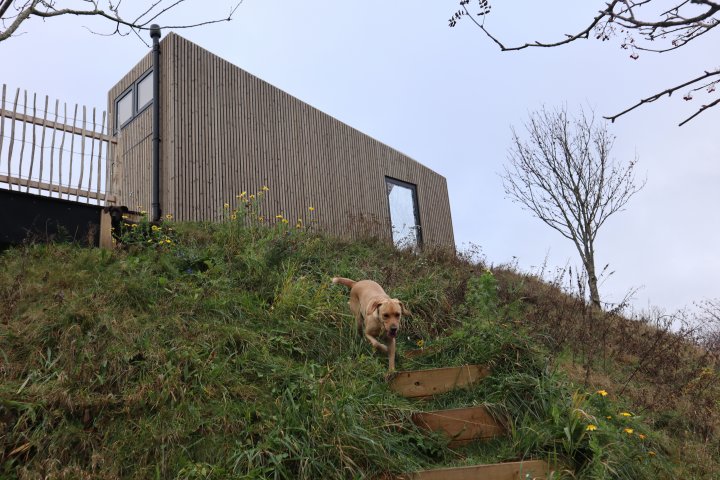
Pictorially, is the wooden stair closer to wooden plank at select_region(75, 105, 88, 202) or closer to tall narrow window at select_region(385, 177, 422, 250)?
wooden plank at select_region(75, 105, 88, 202)

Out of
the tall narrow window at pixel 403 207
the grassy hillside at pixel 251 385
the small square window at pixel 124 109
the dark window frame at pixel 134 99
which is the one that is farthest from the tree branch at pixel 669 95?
the tall narrow window at pixel 403 207

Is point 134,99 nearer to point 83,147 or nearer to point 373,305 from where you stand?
point 83,147

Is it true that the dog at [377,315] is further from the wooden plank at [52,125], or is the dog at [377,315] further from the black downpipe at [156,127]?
the wooden plank at [52,125]

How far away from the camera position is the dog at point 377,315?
16.0ft

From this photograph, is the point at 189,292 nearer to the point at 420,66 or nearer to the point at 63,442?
the point at 63,442

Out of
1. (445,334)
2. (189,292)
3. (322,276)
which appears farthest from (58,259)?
(445,334)

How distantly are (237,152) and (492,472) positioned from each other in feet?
28.1

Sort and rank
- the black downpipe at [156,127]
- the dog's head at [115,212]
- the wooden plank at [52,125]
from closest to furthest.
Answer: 1. the dog's head at [115,212]
2. the wooden plank at [52,125]
3. the black downpipe at [156,127]

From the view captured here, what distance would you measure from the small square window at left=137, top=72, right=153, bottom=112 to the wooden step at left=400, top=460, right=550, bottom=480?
369 inches

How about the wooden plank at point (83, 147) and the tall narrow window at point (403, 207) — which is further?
the tall narrow window at point (403, 207)

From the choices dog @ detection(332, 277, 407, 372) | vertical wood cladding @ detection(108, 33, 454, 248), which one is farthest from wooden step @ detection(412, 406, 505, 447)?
vertical wood cladding @ detection(108, 33, 454, 248)

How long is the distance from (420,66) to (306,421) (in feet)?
7.98

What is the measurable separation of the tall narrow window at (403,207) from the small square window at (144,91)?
6.39 meters

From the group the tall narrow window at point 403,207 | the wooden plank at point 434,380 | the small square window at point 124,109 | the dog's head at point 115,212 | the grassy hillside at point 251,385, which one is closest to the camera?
the grassy hillside at point 251,385
